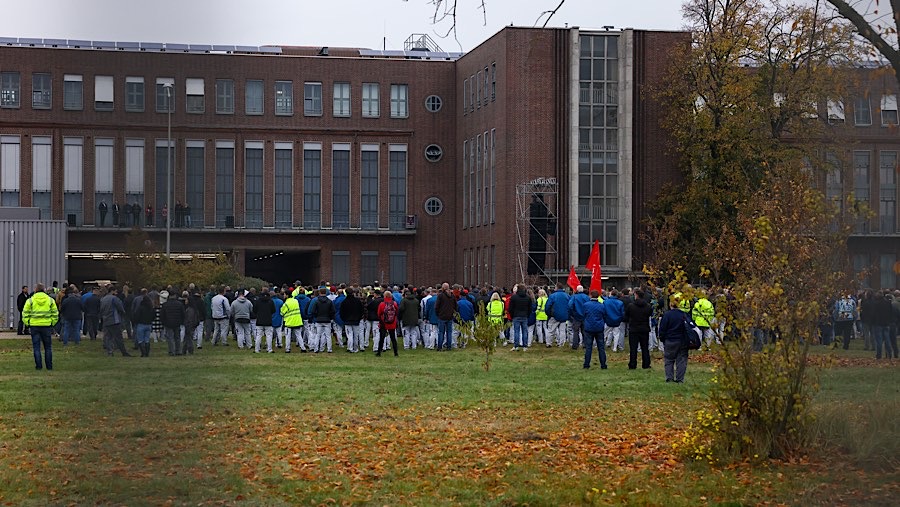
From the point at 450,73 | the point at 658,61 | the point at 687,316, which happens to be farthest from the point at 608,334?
the point at 450,73

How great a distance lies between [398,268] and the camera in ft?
245

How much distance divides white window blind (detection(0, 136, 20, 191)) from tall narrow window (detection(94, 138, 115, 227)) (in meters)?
0.23

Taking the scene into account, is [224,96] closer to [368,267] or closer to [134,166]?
[134,166]

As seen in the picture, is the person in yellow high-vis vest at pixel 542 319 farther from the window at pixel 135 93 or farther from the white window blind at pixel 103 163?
the window at pixel 135 93

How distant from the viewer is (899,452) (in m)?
12.9

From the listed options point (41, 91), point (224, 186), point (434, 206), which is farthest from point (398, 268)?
point (41, 91)

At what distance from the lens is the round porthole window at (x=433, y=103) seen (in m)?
72.7

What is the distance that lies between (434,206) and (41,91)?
230 feet

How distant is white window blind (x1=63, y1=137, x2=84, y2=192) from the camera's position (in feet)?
12.5

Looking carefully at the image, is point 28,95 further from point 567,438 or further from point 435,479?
point 567,438

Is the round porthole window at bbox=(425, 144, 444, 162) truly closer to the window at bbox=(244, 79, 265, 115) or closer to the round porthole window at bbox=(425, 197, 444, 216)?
the round porthole window at bbox=(425, 197, 444, 216)

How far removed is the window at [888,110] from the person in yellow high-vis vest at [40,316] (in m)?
18.4

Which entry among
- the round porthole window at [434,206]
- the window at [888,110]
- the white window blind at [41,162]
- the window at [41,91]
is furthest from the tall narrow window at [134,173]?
the round porthole window at [434,206]

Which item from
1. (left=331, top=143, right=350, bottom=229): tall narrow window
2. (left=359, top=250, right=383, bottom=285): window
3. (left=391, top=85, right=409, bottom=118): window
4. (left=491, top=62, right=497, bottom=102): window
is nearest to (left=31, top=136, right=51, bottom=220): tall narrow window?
(left=331, top=143, right=350, bottom=229): tall narrow window
